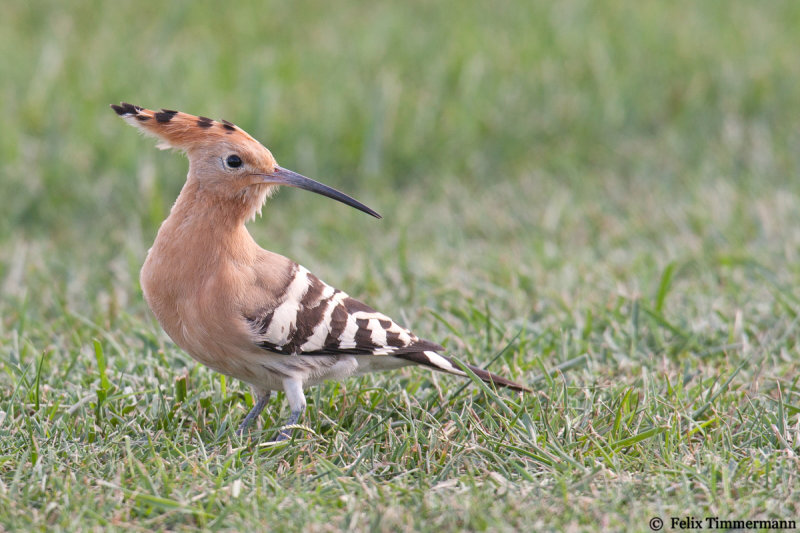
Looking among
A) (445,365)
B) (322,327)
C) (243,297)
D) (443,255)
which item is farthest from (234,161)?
(443,255)

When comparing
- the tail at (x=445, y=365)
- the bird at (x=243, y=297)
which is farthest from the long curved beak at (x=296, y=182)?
the tail at (x=445, y=365)

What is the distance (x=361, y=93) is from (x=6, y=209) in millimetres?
2343

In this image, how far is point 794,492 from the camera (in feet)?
8.57

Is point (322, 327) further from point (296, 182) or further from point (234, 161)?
point (234, 161)

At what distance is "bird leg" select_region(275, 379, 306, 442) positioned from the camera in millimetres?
3071

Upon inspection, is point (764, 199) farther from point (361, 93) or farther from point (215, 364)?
point (215, 364)

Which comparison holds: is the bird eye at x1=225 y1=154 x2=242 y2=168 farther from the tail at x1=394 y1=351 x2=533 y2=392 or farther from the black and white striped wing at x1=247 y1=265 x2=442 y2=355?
the tail at x1=394 y1=351 x2=533 y2=392

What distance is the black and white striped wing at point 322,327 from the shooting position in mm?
3055

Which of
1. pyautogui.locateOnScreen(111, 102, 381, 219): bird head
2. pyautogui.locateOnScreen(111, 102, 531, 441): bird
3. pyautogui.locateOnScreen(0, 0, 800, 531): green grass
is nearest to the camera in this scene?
pyautogui.locateOnScreen(0, 0, 800, 531): green grass

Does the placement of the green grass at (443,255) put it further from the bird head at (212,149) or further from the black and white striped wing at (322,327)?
the bird head at (212,149)

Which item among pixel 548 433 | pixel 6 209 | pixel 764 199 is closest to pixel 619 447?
pixel 548 433

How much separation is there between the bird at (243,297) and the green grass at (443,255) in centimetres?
18

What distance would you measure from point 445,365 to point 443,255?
6.67 ft

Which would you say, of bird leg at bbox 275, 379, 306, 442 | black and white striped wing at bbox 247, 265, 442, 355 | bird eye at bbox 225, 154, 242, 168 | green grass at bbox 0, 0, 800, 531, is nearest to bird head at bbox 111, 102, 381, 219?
bird eye at bbox 225, 154, 242, 168
